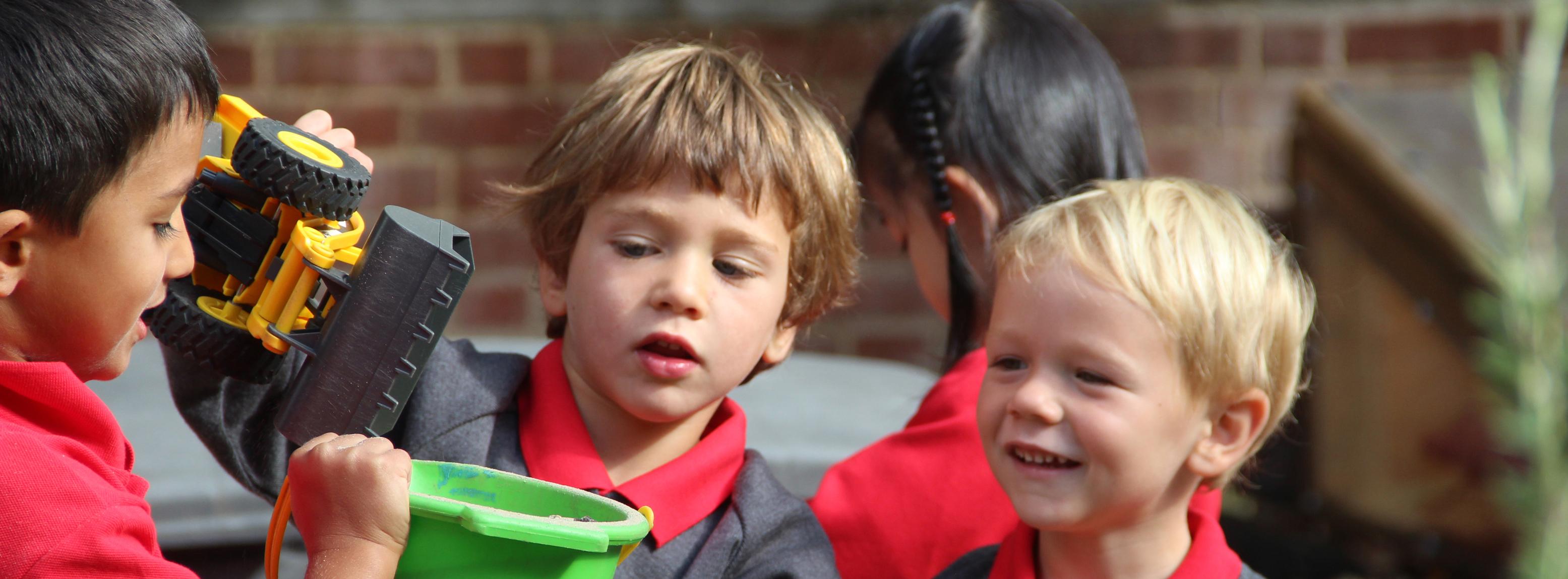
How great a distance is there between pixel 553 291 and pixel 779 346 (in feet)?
1.01

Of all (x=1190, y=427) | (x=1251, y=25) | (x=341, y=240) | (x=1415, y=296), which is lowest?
(x=1415, y=296)

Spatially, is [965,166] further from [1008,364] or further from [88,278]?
[88,278]

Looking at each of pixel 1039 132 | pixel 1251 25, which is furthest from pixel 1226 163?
pixel 1039 132

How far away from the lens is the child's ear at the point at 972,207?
6.89ft

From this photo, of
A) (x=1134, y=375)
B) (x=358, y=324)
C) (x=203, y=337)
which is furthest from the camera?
(x=1134, y=375)

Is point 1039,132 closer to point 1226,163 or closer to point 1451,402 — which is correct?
point 1451,402

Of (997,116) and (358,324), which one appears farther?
(997,116)

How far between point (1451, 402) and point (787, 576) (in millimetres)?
2753

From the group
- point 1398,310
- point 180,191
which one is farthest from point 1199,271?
point 1398,310

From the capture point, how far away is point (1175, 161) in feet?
14.0

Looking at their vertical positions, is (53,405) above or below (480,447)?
above

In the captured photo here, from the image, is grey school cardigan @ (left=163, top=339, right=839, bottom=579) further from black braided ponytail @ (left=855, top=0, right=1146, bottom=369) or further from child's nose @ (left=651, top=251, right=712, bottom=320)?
black braided ponytail @ (left=855, top=0, right=1146, bottom=369)

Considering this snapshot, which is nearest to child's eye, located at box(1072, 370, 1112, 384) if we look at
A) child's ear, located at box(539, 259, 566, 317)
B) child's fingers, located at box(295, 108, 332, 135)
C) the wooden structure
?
child's ear, located at box(539, 259, 566, 317)

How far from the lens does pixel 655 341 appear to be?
1.57 metres
